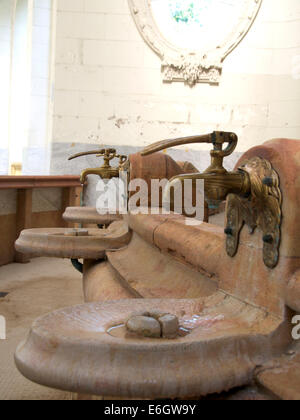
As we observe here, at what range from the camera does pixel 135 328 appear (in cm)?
82

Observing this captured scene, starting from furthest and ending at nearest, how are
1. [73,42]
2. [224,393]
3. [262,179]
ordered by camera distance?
[73,42], [262,179], [224,393]

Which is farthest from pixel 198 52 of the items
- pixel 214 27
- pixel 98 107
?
pixel 98 107

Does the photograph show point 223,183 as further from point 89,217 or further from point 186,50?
point 186,50

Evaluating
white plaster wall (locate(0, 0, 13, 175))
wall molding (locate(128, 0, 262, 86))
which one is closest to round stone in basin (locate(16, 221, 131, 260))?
wall molding (locate(128, 0, 262, 86))

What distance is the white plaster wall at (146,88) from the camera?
18.9ft

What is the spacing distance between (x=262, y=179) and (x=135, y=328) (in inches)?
14.7

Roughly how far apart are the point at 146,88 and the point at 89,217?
324cm

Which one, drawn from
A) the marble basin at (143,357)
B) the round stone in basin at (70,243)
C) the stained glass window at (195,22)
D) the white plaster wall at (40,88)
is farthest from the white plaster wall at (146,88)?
the marble basin at (143,357)

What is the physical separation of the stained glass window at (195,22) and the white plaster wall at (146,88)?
0.33 m

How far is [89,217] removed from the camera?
10.3 ft

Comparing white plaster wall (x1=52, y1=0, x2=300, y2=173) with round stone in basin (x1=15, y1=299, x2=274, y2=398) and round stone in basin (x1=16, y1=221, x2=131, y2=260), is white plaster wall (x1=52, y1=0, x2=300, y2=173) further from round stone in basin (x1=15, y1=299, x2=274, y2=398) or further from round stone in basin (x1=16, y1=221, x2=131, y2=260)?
round stone in basin (x1=15, y1=299, x2=274, y2=398)

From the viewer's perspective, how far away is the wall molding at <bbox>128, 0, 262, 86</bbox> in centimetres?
578

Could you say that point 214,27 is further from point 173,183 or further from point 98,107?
point 173,183

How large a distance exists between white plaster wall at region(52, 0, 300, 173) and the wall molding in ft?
0.29
